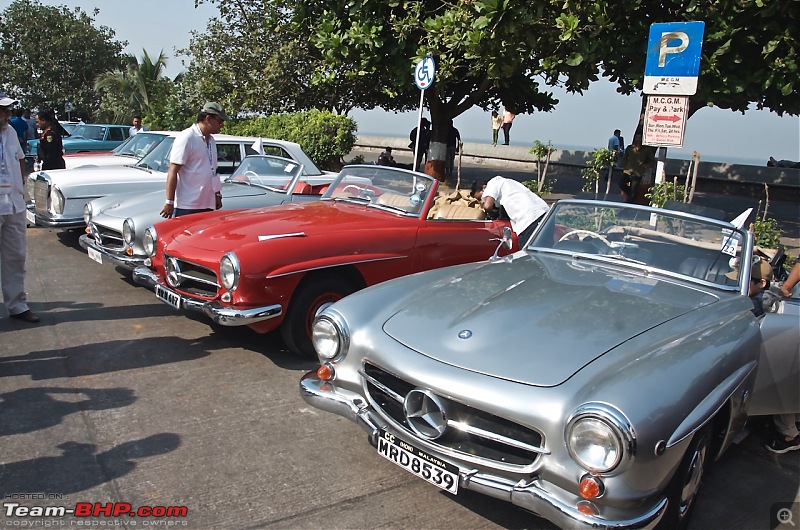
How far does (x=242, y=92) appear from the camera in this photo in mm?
17812

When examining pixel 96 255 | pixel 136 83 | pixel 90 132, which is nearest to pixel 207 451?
pixel 96 255

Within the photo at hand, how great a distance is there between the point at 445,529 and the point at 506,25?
24.4ft

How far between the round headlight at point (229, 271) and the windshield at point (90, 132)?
640 inches

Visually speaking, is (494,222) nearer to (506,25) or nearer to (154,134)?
(506,25)

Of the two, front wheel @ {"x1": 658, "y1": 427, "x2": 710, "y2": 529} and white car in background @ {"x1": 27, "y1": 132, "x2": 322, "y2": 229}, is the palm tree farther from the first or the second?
front wheel @ {"x1": 658, "y1": 427, "x2": 710, "y2": 529}

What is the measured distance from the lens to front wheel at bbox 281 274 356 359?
16.5ft

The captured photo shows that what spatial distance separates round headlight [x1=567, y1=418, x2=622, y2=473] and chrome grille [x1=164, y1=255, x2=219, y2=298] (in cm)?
321

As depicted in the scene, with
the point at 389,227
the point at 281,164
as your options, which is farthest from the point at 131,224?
the point at 389,227

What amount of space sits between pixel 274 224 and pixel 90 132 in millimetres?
16267

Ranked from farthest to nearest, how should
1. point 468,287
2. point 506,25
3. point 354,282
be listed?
point 506,25, point 354,282, point 468,287

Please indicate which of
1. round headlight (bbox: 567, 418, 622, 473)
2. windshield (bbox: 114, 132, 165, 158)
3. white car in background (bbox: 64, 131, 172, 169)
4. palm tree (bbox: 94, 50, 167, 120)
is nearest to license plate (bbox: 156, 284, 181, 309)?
round headlight (bbox: 567, 418, 622, 473)

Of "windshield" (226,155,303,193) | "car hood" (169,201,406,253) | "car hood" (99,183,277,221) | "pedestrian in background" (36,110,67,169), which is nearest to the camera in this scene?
"car hood" (169,201,406,253)

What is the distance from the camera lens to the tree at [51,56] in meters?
41.3

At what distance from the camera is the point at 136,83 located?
30781 mm
